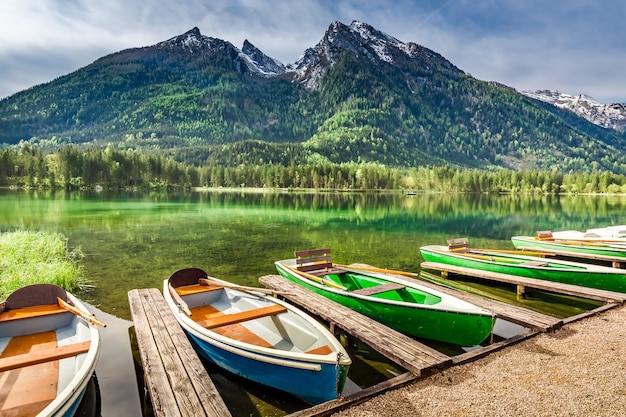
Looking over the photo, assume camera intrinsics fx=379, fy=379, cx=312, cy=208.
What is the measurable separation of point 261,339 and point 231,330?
1092 millimetres

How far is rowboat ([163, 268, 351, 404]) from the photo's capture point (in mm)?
6906

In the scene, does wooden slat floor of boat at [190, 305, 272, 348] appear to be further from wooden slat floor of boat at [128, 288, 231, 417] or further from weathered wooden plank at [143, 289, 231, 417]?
wooden slat floor of boat at [128, 288, 231, 417]

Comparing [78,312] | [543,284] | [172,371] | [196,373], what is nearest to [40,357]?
[78,312]

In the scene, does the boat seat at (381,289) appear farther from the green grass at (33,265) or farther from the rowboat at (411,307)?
the green grass at (33,265)

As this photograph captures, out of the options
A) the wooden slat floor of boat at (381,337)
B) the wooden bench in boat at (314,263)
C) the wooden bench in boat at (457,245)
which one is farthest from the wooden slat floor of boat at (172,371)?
the wooden bench in boat at (457,245)

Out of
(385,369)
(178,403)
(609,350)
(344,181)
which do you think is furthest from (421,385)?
(344,181)

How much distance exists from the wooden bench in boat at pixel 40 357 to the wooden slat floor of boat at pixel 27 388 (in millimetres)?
460

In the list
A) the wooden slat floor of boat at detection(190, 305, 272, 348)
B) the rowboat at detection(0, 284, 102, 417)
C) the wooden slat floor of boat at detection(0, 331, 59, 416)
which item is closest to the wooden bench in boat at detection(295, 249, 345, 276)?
the wooden slat floor of boat at detection(190, 305, 272, 348)

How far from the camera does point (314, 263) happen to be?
15711mm

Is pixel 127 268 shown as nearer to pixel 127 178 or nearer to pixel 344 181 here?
pixel 127 178

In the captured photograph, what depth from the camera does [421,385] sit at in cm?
734

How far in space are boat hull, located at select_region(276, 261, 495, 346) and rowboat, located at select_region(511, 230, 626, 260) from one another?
53.3 feet

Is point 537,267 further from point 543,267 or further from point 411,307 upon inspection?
point 411,307

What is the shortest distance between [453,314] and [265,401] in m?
5.13
